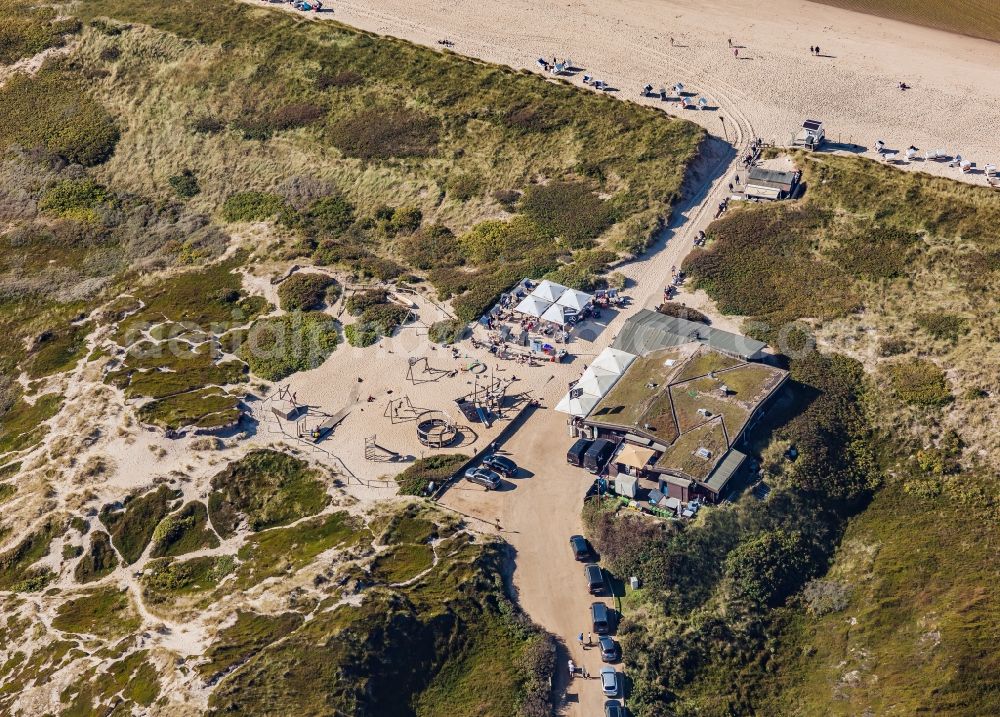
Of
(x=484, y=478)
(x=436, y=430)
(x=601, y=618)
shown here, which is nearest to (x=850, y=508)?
(x=601, y=618)

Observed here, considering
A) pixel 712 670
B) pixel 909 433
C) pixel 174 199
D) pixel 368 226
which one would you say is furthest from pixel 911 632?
pixel 174 199

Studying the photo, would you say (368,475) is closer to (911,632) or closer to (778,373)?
(778,373)

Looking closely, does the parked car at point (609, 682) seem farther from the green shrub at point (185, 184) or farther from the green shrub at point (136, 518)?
the green shrub at point (185, 184)

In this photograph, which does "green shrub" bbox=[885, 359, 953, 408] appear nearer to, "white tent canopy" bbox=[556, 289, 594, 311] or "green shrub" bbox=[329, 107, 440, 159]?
"white tent canopy" bbox=[556, 289, 594, 311]

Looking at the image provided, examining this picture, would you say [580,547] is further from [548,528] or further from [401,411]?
[401,411]

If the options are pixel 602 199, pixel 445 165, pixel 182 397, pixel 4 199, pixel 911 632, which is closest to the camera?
pixel 911 632
